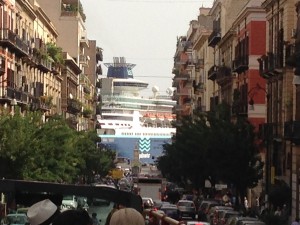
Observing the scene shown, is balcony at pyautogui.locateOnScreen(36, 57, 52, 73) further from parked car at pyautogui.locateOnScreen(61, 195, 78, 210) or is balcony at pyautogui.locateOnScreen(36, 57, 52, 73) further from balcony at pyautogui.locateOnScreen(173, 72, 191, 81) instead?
parked car at pyautogui.locateOnScreen(61, 195, 78, 210)

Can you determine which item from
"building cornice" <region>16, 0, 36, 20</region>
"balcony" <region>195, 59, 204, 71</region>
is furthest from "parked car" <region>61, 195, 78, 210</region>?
"balcony" <region>195, 59, 204, 71</region>

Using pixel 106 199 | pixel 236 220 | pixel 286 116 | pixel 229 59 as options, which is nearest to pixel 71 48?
pixel 229 59

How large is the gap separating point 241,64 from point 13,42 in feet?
53.4

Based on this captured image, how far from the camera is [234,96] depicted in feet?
270

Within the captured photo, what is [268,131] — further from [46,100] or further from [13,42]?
[46,100]

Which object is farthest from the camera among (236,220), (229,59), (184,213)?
(229,59)

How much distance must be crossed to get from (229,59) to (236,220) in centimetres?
5618

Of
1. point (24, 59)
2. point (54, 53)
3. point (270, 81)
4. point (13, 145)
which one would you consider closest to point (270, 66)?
point (270, 81)

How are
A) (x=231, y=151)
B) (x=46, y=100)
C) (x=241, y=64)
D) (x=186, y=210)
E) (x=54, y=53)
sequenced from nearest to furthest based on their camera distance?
1. (x=186, y=210)
2. (x=231, y=151)
3. (x=241, y=64)
4. (x=46, y=100)
5. (x=54, y=53)

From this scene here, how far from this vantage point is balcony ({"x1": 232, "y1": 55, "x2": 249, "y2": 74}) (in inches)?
3073

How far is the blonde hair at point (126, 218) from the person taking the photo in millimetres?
8664

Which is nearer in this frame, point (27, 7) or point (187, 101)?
point (27, 7)

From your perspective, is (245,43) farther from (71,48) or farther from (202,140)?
(71,48)

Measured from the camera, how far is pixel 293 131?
174 feet
